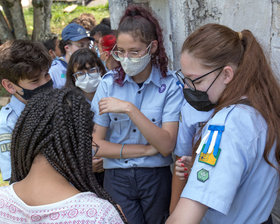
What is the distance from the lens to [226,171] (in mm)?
1332

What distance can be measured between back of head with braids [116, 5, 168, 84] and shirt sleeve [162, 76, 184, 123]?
14 cm

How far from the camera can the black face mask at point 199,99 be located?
1.65 m

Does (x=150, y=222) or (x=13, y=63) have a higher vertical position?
(x=13, y=63)

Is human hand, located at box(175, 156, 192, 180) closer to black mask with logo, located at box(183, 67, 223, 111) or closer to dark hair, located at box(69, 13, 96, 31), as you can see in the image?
black mask with logo, located at box(183, 67, 223, 111)

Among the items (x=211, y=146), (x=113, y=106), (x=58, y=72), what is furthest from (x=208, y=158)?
(x=58, y=72)

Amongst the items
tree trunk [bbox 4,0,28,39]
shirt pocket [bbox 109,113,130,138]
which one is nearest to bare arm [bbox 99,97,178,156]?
shirt pocket [bbox 109,113,130,138]

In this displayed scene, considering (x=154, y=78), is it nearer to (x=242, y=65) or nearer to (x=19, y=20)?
(x=242, y=65)

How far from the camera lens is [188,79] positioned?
1.67 m

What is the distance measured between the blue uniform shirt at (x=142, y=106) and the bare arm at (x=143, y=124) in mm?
150

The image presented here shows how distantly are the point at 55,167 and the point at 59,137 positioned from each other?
0.42ft

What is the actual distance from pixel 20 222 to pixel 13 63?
4.71 feet

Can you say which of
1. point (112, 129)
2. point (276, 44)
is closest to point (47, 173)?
point (112, 129)

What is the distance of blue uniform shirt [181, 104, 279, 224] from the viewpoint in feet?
4.39

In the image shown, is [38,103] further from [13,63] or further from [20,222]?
[13,63]
